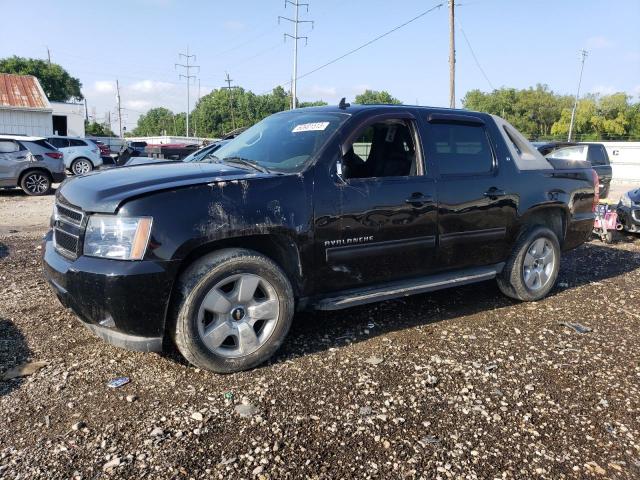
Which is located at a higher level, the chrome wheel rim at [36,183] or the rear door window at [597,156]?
the rear door window at [597,156]

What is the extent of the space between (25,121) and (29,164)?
20609 millimetres

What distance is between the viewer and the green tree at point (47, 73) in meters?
59.8

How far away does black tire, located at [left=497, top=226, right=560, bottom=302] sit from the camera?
497 cm

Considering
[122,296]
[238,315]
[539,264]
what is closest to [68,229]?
[122,296]

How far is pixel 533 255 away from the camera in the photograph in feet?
16.9

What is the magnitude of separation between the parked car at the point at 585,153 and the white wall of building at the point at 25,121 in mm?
28216

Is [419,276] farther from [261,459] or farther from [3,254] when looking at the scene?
[3,254]

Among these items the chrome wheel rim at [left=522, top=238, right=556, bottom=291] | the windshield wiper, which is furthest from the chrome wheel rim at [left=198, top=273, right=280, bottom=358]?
the chrome wheel rim at [left=522, top=238, right=556, bottom=291]

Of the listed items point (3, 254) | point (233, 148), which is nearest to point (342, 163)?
point (233, 148)

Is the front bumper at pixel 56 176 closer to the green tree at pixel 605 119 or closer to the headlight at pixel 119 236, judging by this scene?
the headlight at pixel 119 236

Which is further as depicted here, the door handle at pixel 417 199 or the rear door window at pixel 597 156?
the rear door window at pixel 597 156

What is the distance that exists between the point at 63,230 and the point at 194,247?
98 centimetres

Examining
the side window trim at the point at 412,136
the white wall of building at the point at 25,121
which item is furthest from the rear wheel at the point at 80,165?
the side window trim at the point at 412,136

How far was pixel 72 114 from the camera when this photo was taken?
40.1 m
